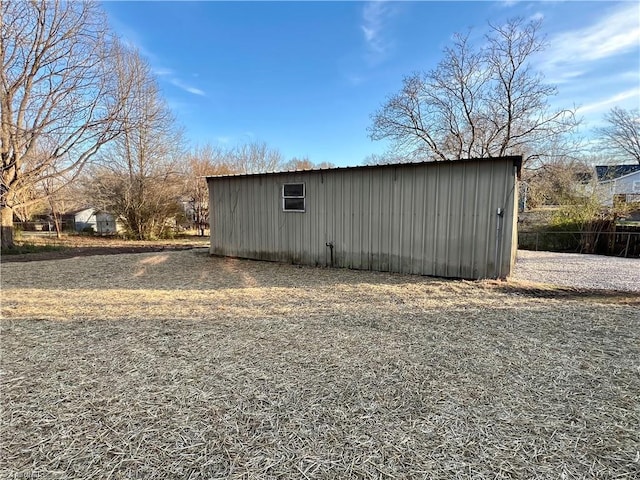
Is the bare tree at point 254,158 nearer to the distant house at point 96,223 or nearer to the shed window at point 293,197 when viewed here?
the distant house at point 96,223

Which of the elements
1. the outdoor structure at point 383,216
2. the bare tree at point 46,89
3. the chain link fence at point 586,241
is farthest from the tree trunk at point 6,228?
the chain link fence at point 586,241

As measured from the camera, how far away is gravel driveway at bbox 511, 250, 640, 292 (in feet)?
17.9

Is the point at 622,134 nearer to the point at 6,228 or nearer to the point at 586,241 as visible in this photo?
the point at 586,241

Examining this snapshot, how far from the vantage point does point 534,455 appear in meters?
1.56

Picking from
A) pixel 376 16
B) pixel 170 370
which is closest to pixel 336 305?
pixel 170 370

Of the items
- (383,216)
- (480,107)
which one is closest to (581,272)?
(383,216)

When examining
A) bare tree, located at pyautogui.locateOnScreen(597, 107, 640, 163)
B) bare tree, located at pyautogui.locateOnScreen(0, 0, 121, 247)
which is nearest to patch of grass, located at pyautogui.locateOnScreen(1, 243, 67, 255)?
bare tree, located at pyautogui.locateOnScreen(0, 0, 121, 247)

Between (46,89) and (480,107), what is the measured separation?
17096mm

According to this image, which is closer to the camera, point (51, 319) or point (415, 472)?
point (415, 472)

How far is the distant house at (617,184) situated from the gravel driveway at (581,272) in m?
3.70

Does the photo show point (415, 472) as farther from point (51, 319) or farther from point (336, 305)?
point (51, 319)

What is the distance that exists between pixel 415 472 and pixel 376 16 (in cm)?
1081

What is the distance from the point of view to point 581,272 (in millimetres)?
6531

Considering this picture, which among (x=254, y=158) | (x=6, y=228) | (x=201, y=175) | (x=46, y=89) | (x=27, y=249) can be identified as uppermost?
(x=254, y=158)
